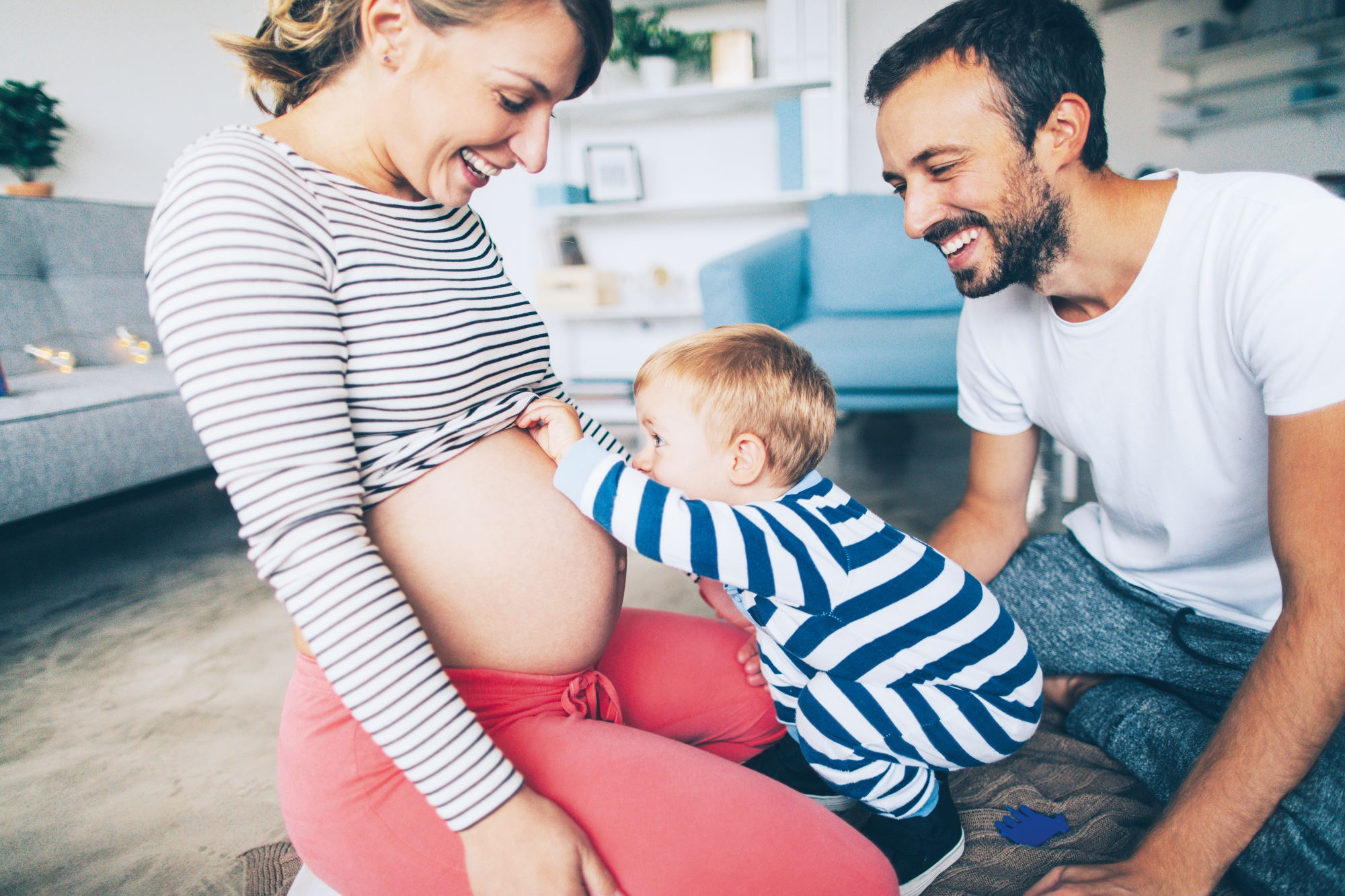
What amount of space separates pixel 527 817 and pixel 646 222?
3476 mm

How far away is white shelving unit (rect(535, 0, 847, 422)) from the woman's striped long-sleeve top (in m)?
2.80

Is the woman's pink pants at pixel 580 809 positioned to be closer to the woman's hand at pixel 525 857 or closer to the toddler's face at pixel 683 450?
the woman's hand at pixel 525 857

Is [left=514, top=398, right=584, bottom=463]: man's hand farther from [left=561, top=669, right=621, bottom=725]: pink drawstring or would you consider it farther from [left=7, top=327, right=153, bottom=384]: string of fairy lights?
[left=7, top=327, right=153, bottom=384]: string of fairy lights

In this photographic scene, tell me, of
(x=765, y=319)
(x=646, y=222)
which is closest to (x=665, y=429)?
(x=765, y=319)

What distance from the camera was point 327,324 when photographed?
0.56 metres

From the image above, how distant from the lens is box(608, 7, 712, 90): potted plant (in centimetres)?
310

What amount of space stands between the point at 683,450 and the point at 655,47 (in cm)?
290

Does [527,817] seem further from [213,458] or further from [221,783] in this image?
[221,783]

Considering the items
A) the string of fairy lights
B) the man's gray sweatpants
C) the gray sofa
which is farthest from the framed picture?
the man's gray sweatpants

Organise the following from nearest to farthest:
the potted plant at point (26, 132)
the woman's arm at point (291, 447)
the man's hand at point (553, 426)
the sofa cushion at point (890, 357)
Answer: the woman's arm at point (291, 447) < the man's hand at point (553, 426) < the sofa cushion at point (890, 357) < the potted plant at point (26, 132)

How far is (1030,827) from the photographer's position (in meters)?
0.93

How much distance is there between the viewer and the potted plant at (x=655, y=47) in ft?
10.2

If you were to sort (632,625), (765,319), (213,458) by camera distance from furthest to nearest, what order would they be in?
(765,319) < (632,625) < (213,458)

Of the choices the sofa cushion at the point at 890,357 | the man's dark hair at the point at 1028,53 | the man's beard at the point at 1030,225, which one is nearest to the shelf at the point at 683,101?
the sofa cushion at the point at 890,357
